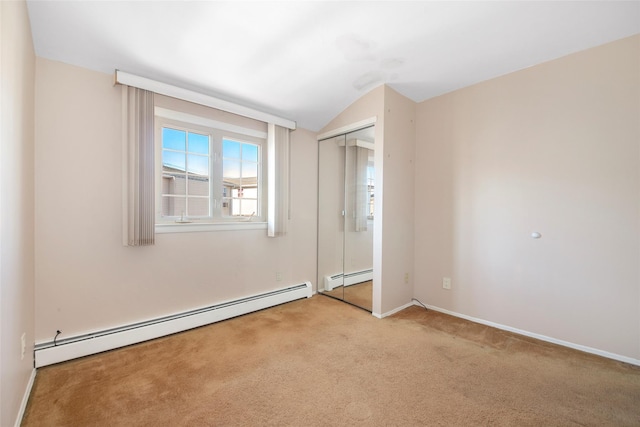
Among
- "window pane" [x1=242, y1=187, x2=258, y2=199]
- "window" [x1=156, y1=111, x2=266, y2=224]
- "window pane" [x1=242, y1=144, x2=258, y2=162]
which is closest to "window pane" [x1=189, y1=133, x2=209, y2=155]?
"window" [x1=156, y1=111, x2=266, y2=224]

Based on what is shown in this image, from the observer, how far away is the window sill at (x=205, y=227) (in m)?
2.55

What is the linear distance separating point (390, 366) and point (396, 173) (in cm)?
201

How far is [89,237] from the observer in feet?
7.14

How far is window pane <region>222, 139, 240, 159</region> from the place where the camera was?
3.01 m

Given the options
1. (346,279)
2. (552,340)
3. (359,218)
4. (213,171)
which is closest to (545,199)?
(552,340)

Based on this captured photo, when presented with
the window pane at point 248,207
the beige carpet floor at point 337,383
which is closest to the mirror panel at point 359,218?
the beige carpet floor at point 337,383

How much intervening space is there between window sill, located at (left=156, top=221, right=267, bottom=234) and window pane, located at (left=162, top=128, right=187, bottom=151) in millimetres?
771

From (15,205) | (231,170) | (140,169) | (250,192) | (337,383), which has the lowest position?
(337,383)

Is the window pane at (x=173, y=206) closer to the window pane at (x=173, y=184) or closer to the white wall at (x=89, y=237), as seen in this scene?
the window pane at (x=173, y=184)

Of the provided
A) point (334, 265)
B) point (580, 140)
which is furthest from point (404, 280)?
point (580, 140)

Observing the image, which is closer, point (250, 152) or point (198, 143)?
point (198, 143)

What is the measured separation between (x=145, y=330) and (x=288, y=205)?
6.33 feet

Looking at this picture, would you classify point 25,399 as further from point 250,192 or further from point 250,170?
point 250,170

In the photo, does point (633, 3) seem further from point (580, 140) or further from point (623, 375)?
point (623, 375)
